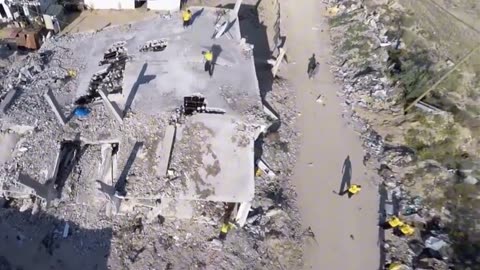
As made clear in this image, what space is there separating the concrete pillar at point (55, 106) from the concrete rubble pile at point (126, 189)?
5 cm

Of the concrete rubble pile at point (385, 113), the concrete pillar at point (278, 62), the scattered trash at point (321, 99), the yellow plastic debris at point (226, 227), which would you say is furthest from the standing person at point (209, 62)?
the concrete rubble pile at point (385, 113)

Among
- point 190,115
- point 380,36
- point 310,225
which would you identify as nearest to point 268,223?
point 310,225

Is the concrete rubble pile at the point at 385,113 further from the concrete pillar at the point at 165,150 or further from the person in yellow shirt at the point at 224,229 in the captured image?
the concrete pillar at the point at 165,150

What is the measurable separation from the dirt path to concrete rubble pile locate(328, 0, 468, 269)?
0.50 metres

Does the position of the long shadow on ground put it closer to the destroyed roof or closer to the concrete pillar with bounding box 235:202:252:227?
the destroyed roof

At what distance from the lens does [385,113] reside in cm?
2061

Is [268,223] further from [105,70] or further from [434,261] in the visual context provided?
[105,70]

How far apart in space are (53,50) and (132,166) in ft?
27.3

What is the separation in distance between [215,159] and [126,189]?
3218 mm

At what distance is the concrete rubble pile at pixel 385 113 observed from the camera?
52.9 ft

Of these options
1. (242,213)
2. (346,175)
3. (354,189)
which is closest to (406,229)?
(354,189)

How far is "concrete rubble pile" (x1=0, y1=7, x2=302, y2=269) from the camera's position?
51.6 ft

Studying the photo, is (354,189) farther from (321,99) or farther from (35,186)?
(35,186)

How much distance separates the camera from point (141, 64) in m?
19.0
